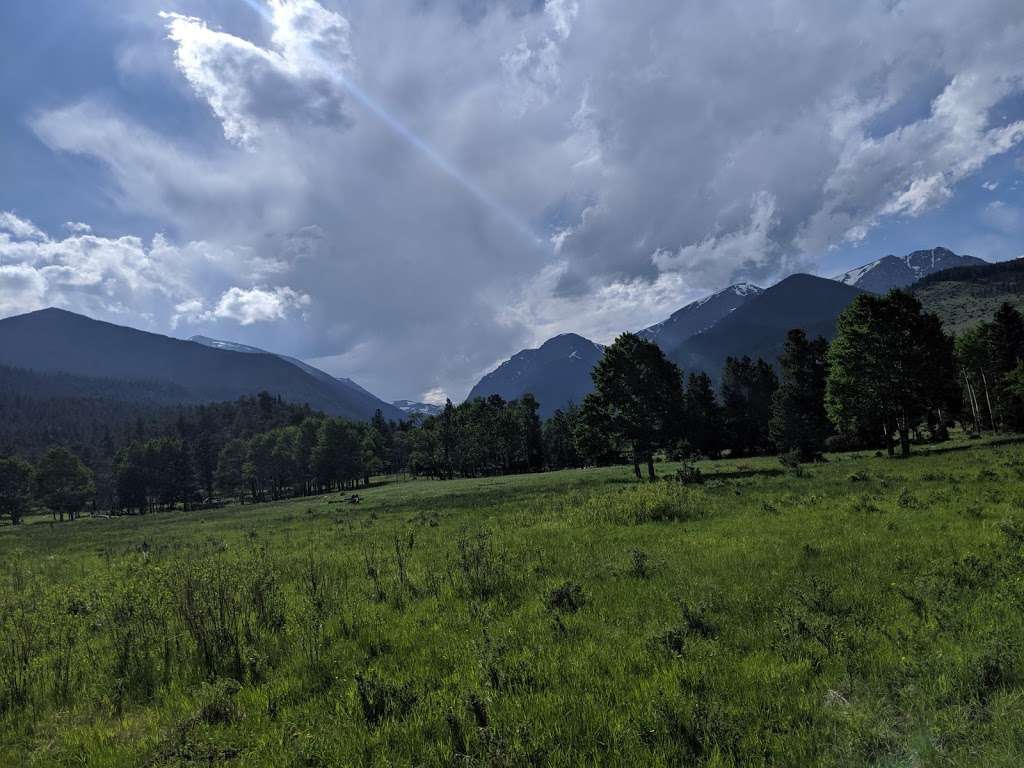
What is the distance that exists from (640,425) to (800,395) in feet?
128

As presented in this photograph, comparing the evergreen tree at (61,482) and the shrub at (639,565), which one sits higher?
the evergreen tree at (61,482)

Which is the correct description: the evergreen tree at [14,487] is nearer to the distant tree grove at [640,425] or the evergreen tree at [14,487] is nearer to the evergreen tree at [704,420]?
the distant tree grove at [640,425]

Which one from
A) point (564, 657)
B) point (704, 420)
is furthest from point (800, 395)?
point (564, 657)

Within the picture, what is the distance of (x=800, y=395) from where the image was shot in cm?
7562

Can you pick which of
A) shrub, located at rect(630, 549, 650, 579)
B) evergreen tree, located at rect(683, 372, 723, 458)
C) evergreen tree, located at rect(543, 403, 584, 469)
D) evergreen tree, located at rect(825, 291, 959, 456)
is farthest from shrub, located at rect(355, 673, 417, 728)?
evergreen tree, located at rect(543, 403, 584, 469)

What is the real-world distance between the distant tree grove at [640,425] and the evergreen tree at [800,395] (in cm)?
23

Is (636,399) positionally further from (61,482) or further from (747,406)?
(61,482)

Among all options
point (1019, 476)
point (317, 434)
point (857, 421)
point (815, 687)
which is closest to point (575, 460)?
point (317, 434)

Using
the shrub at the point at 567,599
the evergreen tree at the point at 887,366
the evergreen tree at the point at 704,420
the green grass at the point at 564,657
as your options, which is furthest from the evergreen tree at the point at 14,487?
the evergreen tree at the point at 887,366

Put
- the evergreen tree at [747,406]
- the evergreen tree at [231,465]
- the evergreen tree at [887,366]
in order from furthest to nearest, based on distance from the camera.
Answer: the evergreen tree at [231,465]
the evergreen tree at [747,406]
the evergreen tree at [887,366]

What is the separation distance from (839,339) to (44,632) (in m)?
61.8

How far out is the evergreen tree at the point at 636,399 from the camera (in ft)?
173

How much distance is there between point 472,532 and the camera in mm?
21578

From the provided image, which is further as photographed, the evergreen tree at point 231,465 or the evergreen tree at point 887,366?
the evergreen tree at point 231,465
